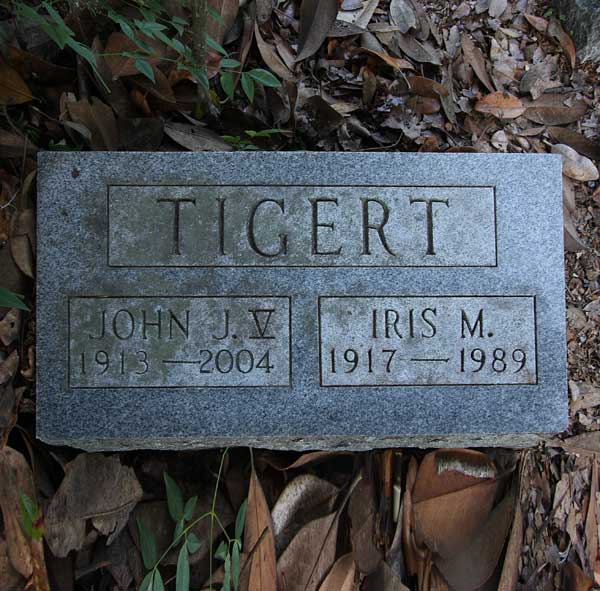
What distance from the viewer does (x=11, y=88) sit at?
2.11 meters

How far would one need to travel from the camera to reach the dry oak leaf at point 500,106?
2434mm

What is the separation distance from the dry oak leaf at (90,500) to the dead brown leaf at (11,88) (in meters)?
1.24

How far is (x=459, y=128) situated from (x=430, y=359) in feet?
3.18

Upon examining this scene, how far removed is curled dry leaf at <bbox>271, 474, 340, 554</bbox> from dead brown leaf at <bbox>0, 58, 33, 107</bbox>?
1.64 m

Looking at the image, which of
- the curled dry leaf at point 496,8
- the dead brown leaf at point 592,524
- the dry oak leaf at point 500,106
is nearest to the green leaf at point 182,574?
the dead brown leaf at point 592,524

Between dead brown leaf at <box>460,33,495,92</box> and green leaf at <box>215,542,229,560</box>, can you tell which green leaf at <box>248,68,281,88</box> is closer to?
dead brown leaf at <box>460,33,495,92</box>

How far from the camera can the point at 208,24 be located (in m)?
2.21

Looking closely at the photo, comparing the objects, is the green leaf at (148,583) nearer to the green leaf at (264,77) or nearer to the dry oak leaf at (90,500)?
the dry oak leaf at (90,500)

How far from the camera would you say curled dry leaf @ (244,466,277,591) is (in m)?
2.13

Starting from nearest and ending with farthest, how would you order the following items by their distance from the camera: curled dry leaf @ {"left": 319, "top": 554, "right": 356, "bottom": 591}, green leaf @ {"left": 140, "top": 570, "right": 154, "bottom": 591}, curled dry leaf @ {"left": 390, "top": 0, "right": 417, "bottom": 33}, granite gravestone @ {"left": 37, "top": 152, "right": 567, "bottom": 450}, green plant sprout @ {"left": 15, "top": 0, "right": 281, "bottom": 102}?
green plant sprout @ {"left": 15, "top": 0, "right": 281, "bottom": 102}, granite gravestone @ {"left": 37, "top": 152, "right": 567, "bottom": 450}, green leaf @ {"left": 140, "top": 570, "right": 154, "bottom": 591}, curled dry leaf @ {"left": 319, "top": 554, "right": 356, "bottom": 591}, curled dry leaf @ {"left": 390, "top": 0, "right": 417, "bottom": 33}

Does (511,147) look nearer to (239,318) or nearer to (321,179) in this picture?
(321,179)

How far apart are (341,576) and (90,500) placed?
3.00 ft

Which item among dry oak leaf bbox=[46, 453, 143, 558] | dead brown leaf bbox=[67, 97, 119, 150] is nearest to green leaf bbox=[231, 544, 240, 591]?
dry oak leaf bbox=[46, 453, 143, 558]

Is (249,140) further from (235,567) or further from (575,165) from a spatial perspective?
(235,567)
